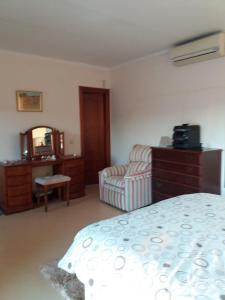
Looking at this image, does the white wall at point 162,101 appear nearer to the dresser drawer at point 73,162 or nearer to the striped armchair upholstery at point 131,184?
the striped armchair upholstery at point 131,184

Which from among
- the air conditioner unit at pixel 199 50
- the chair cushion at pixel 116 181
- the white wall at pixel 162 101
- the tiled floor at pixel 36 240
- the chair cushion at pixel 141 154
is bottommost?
the tiled floor at pixel 36 240

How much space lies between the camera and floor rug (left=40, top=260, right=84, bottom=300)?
194 cm

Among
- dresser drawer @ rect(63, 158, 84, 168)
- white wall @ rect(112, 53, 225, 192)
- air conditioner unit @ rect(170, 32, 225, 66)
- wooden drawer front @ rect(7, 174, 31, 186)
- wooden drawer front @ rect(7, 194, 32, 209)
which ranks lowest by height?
wooden drawer front @ rect(7, 194, 32, 209)

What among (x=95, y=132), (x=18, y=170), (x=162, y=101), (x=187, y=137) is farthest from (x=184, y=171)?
(x=95, y=132)

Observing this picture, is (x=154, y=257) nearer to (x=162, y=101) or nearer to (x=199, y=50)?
(x=199, y=50)

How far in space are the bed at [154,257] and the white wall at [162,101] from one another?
6.93 feet

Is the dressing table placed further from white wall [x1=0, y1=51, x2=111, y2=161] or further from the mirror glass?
white wall [x1=0, y1=51, x2=111, y2=161]

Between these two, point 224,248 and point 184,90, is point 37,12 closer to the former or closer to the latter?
point 184,90

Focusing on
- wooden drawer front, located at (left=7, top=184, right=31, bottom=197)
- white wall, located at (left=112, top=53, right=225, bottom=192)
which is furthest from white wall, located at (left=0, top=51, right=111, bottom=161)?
white wall, located at (left=112, top=53, right=225, bottom=192)

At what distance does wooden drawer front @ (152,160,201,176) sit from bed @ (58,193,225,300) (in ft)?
4.72

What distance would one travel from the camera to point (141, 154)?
425 centimetres

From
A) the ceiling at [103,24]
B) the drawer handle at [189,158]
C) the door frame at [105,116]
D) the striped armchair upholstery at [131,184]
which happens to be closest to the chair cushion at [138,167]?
the striped armchair upholstery at [131,184]

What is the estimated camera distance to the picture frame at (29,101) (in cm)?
429

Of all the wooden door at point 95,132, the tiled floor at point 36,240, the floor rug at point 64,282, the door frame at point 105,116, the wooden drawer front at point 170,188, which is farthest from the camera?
the wooden door at point 95,132
